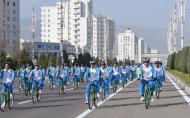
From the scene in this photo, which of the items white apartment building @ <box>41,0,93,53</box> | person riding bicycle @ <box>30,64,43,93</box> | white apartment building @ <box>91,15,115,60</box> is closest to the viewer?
person riding bicycle @ <box>30,64,43,93</box>

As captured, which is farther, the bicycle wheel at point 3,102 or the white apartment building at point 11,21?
the white apartment building at point 11,21

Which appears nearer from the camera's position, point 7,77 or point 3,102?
point 3,102

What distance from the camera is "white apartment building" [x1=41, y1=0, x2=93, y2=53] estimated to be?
518 feet

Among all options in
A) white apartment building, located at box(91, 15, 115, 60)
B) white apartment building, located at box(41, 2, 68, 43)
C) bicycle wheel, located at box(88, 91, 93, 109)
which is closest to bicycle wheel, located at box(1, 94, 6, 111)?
bicycle wheel, located at box(88, 91, 93, 109)

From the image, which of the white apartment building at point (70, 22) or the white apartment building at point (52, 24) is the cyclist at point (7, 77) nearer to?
the white apartment building at point (70, 22)

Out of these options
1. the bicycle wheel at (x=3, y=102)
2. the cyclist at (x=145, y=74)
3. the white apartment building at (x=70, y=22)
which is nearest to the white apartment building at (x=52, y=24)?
the white apartment building at (x=70, y=22)

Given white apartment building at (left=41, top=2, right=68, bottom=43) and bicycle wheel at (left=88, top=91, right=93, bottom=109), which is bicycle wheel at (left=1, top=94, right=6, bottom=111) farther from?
white apartment building at (left=41, top=2, right=68, bottom=43)

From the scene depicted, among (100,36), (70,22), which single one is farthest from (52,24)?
(100,36)

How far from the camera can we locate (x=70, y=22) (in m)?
161

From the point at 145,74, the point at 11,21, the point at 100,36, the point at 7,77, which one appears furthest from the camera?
the point at 100,36

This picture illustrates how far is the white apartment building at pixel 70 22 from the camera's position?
15788 cm

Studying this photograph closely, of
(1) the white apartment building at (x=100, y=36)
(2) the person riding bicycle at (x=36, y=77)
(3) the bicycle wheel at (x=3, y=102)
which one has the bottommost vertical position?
(3) the bicycle wheel at (x=3, y=102)

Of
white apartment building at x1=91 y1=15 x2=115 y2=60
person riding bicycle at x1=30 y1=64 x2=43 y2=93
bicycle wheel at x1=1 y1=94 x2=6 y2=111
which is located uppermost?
white apartment building at x1=91 y1=15 x2=115 y2=60

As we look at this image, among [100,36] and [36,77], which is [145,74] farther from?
[100,36]
